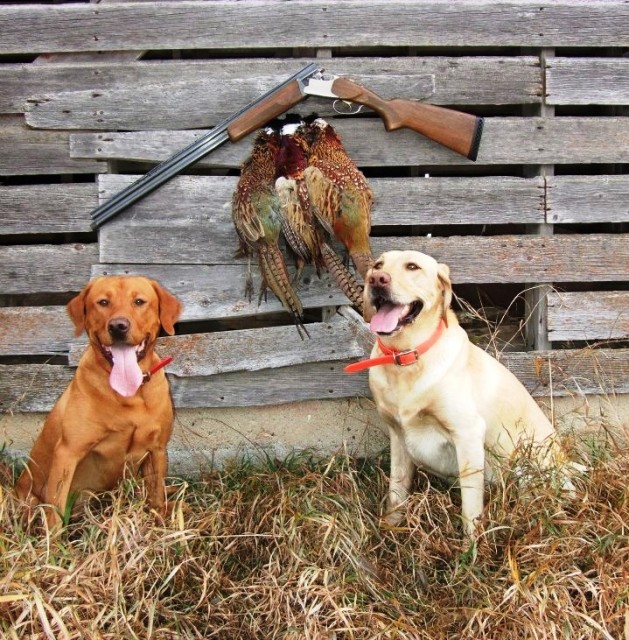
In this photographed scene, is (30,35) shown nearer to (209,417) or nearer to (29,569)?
(209,417)

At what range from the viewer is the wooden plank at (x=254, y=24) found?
4660 millimetres

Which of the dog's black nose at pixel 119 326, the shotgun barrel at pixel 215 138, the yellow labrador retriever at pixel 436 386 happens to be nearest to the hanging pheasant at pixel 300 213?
the shotgun barrel at pixel 215 138

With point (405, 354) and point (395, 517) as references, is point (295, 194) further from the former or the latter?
point (395, 517)

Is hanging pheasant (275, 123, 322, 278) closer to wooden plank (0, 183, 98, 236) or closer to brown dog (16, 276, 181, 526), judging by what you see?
brown dog (16, 276, 181, 526)

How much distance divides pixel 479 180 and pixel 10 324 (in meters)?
3.07

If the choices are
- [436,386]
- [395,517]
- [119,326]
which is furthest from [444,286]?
[119,326]

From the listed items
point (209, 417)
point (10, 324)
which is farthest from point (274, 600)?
point (10, 324)

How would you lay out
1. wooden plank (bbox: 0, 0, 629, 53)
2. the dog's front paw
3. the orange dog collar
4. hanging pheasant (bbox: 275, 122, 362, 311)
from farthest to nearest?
wooden plank (bbox: 0, 0, 629, 53) < hanging pheasant (bbox: 275, 122, 362, 311) < the dog's front paw < the orange dog collar

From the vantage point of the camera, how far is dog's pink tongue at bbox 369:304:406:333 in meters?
3.53

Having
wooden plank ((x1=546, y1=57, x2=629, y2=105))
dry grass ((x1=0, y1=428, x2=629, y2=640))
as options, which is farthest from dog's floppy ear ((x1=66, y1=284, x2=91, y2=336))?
wooden plank ((x1=546, y1=57, x2=629, y2=105))

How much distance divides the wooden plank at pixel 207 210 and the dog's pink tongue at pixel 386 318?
52.0 inches

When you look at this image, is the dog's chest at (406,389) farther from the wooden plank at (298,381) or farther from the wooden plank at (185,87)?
the wooden plank at (185,87)

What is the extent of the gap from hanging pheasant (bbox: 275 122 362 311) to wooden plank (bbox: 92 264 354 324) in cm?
24

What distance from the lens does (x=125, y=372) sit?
3.55 meters
